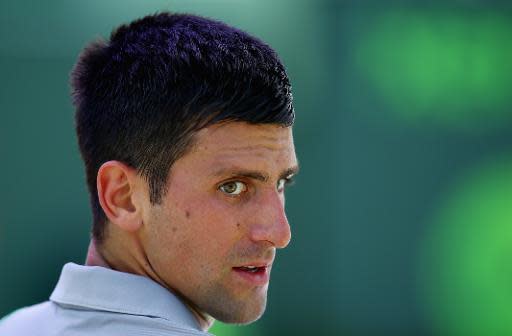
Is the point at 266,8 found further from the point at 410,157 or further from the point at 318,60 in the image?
the point at 410,157

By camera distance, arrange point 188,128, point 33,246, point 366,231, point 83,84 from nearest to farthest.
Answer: point 188,128 < point 83,84 < point 33,246 < point 366,231

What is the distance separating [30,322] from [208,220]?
1.24 ft

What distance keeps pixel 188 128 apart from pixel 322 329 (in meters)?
5.21

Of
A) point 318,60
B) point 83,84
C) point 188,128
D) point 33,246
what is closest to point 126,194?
point 188,128

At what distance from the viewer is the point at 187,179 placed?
5.43 feet

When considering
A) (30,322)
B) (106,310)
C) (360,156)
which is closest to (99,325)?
(106,310)

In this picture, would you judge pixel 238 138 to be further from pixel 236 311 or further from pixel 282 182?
pixel 236 311

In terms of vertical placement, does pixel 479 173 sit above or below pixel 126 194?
below

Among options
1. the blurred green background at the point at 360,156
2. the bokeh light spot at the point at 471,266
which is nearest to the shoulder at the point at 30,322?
the blurred green background at the point at 360,156

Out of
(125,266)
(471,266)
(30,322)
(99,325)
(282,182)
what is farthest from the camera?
(471,266)

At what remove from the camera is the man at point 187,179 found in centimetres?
163

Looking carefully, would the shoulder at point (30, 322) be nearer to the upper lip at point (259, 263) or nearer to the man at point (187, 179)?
the man at point (187, 179)

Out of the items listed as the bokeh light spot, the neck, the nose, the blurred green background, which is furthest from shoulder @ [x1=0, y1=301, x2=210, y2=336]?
the bokeh light spot

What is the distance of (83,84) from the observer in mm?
1858
